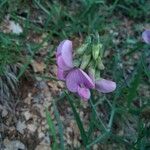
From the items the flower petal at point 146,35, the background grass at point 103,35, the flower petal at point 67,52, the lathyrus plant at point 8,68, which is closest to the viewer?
the flower petal at point 67,52

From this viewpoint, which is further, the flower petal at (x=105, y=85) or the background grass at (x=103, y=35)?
the background grass at (x=103, y=35)

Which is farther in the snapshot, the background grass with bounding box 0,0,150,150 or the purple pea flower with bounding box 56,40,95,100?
the background grass with bounding box 0,0,150,150

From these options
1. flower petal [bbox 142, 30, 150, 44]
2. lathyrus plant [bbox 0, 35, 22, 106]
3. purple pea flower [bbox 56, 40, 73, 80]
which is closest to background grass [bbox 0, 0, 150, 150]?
lathyrus plant [bbox 0, 35, 22, 106]

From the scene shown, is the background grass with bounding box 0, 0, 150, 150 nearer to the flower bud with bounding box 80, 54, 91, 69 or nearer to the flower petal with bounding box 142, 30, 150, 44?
the flower petal with bounding box 142, 30, 150, 44

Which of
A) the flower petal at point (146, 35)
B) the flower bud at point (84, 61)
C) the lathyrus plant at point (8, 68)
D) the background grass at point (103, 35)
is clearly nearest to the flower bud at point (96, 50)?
the flower bud at point (84, 61)

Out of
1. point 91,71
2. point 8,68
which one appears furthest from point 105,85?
point 8,68

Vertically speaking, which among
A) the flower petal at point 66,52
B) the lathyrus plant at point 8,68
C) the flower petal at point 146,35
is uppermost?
the flower petal at point 146,35

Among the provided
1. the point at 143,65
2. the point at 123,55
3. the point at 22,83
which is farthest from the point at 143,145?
the point at 123,55

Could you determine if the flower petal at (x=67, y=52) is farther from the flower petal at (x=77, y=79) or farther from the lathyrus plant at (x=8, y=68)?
the lathyrus plant at (x=8, y=68)
